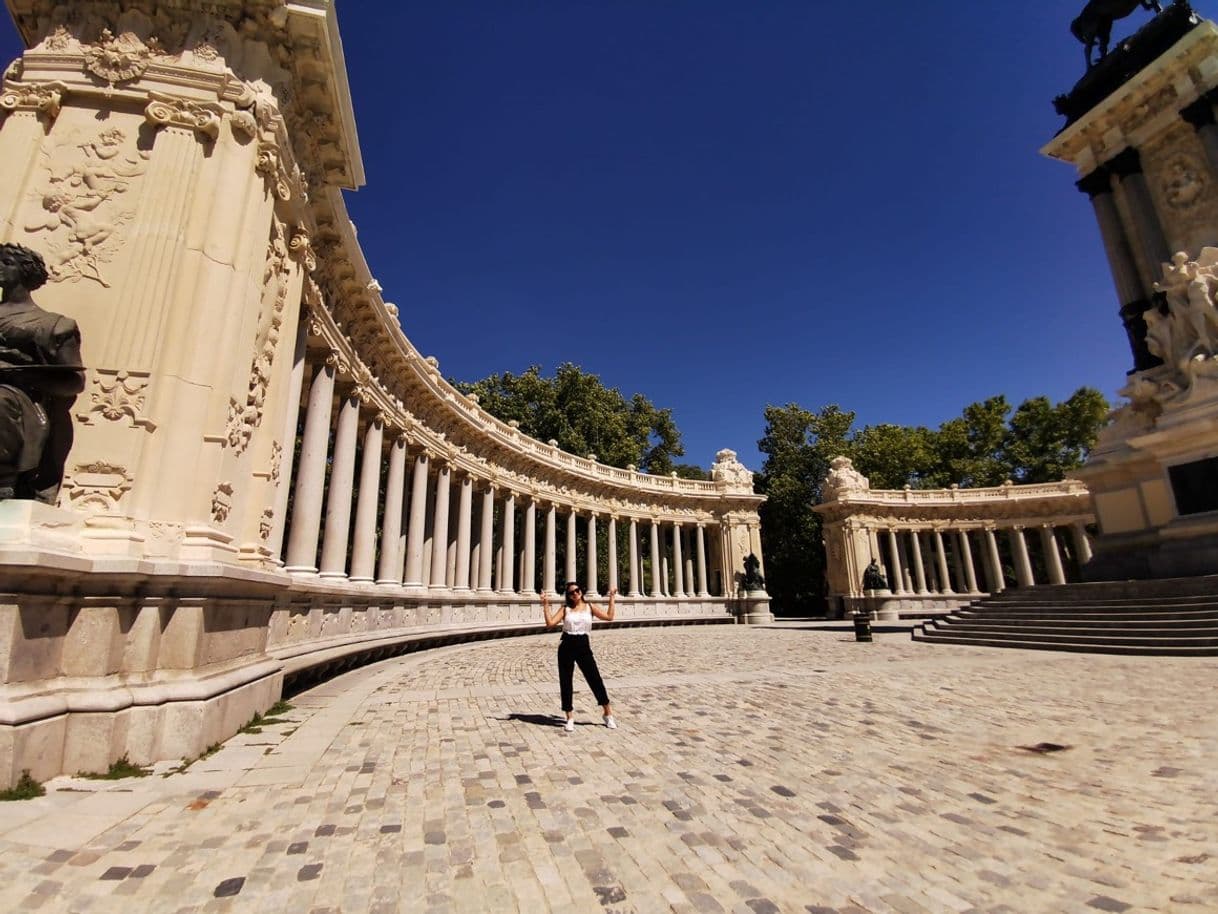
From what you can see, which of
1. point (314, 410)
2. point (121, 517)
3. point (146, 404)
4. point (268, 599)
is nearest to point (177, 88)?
point (146, 404)

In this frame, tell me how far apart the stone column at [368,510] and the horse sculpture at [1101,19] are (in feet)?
105

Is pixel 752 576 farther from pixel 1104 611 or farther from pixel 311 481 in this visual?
pixel 311 481

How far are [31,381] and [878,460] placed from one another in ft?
200

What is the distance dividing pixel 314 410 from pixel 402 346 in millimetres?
6047

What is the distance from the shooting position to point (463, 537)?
27.2m

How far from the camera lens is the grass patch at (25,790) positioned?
4449 millimetres

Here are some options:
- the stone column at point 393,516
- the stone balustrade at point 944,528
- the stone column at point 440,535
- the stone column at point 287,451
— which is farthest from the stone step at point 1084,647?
the stone balustrade at point 944,528

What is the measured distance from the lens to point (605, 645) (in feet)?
70.6

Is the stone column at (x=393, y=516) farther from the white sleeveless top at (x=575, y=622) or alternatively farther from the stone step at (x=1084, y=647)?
the stone step at (x=1084, y=647)

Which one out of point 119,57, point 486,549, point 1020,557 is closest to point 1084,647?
point 119,57

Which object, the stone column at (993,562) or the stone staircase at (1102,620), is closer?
the stone staircase at (1102,620)

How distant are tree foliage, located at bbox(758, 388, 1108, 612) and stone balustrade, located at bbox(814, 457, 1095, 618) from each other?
21.5ft

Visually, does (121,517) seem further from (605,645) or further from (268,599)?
(605,645)

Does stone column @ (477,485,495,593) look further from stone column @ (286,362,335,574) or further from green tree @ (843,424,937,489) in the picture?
green tree @ (843,424,937,489)
